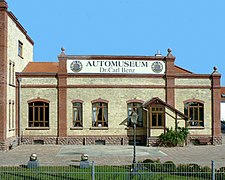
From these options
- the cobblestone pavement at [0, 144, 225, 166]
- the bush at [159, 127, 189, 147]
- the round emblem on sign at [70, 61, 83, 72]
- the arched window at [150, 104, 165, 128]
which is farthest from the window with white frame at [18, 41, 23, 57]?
the bush at [159, 127, 189, 147]

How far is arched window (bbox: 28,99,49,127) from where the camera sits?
30.2m

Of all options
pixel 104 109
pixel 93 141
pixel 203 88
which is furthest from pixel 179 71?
pixel 93 141

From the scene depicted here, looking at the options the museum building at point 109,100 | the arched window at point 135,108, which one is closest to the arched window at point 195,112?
the museum building at point 109,100

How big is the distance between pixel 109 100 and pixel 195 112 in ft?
22.9

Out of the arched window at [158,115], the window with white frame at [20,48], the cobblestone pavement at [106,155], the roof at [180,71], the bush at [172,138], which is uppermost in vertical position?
the window with white frame at [20,48]

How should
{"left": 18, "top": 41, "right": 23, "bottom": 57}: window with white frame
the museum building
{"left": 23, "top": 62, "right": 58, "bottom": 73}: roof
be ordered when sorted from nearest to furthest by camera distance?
the museum building < {"left": 18, "top": 41, "right": 23, "bottom": 57}: window with white frame < {"left": 23, "top": 62, "right": 58, "bottom": 73}: roof

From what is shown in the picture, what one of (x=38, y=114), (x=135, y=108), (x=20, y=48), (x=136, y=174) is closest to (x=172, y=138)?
(x=135, y=108)

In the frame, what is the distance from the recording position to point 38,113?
1190 inches

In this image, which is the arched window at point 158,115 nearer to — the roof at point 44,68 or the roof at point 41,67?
the roof at point 44,68

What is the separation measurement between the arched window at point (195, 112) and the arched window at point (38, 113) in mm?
11015

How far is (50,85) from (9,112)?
13.4 feet

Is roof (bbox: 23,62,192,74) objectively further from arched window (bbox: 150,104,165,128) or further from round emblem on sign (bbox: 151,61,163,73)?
arched window (bbox: 150,104,165,128)

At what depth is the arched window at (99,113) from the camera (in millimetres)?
30562

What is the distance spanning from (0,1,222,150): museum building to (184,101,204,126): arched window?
4 cm
